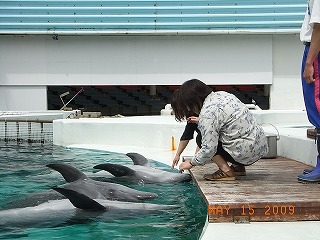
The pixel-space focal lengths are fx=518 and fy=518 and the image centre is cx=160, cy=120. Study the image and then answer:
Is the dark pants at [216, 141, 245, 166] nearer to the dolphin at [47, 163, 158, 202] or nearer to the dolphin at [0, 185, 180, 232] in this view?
the dolphin at [0, 185, 180, 232]

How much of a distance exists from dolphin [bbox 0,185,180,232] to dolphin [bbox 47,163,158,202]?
252 mm

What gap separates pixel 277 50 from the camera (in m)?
18.1

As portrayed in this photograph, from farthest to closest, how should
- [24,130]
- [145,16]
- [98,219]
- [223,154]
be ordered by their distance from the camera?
[145,16], [24,130], [223,154], [98,219]

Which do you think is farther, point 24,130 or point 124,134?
point 24,130

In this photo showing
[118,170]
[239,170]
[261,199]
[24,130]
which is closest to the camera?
[261,199]

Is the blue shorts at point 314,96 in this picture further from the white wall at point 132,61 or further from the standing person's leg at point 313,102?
the white wall at point 132,61

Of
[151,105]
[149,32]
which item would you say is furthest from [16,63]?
[151,105]

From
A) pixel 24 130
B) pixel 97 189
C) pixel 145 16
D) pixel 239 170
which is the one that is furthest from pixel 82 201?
pixel 145 16

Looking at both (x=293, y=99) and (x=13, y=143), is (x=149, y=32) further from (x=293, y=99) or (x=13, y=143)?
(x=13, y=143)

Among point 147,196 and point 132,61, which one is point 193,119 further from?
point 132,61

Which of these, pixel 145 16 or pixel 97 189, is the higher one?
pixel 145 16

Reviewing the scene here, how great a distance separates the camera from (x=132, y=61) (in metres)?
18.1

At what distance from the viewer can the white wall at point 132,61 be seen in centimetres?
1798

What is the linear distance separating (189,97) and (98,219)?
42.6 inches
